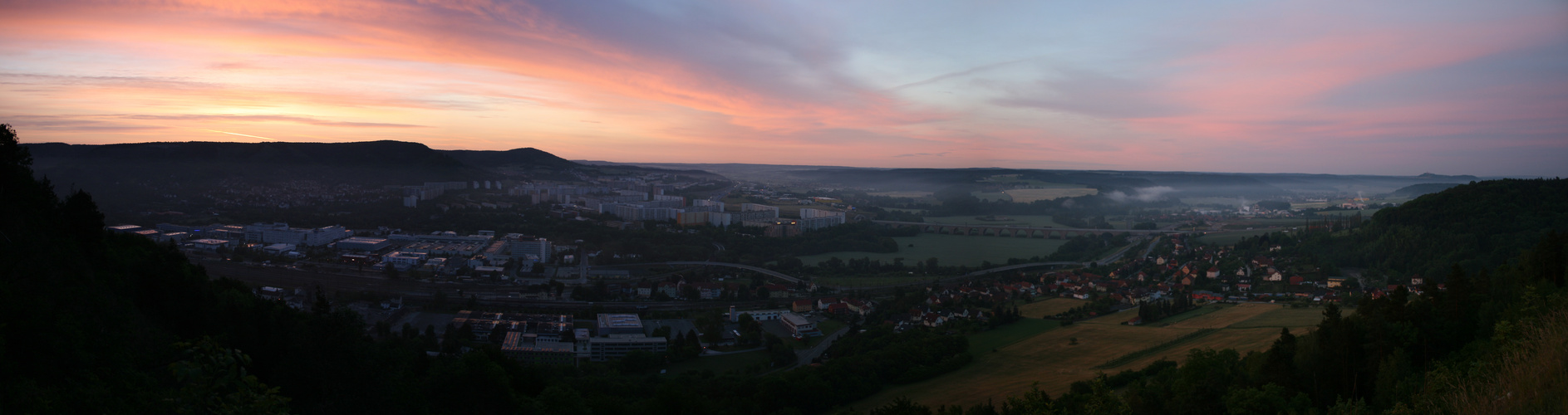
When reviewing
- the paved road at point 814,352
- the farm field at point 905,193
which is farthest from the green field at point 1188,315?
the farm field at point 905,193

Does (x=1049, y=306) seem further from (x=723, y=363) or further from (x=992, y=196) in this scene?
(x=992, y=196)

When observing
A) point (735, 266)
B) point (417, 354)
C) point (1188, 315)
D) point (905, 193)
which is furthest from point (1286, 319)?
point (905, 193)

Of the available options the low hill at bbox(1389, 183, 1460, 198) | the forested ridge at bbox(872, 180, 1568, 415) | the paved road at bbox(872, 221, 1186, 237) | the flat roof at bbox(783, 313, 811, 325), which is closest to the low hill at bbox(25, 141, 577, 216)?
the flat roof at bbox(783, 313, 811, 325)

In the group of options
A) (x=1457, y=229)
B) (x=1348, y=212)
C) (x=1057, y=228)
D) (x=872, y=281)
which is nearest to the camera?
(x=1457, y=229)

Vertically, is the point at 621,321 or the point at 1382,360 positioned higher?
the point at 1382,360

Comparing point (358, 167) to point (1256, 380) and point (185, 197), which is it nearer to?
point (185, 197)

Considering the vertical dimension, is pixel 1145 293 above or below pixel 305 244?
below

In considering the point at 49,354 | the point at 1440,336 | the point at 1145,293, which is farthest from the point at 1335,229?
the point at 49,354
